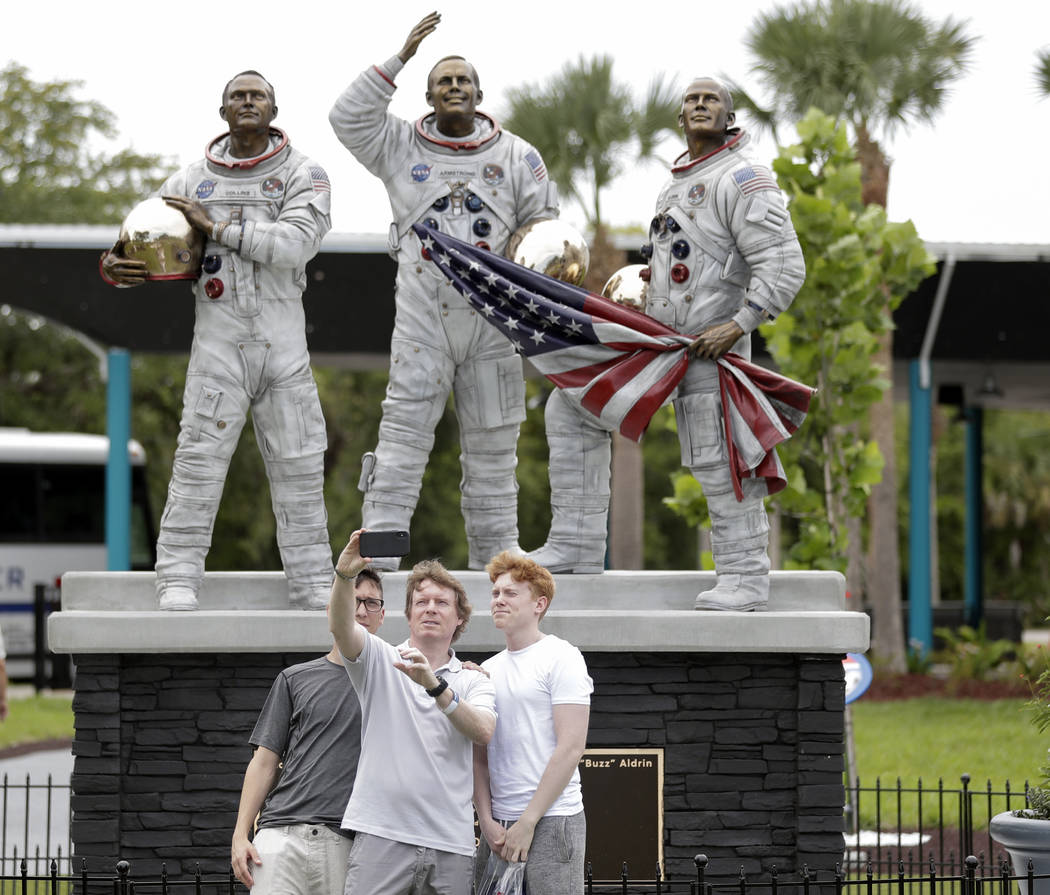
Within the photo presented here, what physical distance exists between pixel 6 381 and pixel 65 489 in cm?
777

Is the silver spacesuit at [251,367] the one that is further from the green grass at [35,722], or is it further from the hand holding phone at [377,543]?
the green grass at [35,722]

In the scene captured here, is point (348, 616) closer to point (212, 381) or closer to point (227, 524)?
point (212, 381)

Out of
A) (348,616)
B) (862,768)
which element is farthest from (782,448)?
(348,616)

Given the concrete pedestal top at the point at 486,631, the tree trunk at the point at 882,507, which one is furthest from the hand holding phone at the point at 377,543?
the tree trunk at the point at 882,507

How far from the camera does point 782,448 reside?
1106 centimetres

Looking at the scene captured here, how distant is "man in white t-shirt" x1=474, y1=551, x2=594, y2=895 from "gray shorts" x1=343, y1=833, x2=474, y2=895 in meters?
0.19

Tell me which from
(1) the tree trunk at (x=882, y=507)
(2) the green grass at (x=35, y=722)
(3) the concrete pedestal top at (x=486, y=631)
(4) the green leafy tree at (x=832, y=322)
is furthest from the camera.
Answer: (1) the tree trunk at (x=882, y=507)

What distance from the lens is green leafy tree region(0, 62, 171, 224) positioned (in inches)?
1160

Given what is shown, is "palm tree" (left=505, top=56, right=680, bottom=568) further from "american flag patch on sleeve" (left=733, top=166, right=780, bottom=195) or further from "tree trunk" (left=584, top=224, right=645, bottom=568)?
"american flag patch on sleeve" (left=733, top=166, right=780, bottom=195)

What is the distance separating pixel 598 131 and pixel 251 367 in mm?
14614

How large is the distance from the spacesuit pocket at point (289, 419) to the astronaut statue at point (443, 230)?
304 mm

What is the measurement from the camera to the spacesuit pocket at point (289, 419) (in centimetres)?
749

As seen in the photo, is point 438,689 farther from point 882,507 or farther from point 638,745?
point 882,507

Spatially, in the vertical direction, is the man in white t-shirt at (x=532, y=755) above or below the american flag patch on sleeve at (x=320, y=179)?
below
